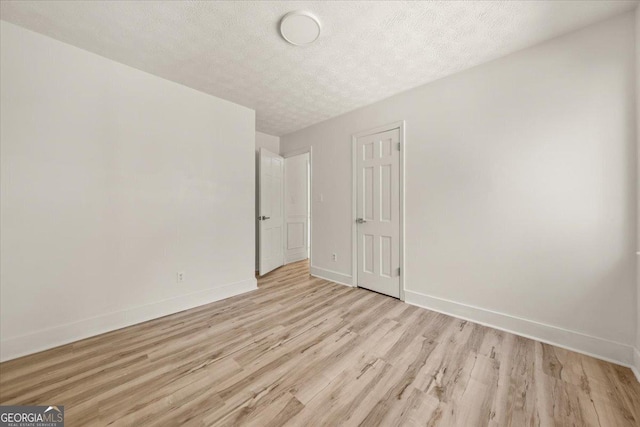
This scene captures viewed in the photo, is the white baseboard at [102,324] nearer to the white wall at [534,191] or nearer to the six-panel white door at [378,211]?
the six-panel white door at [378,211]

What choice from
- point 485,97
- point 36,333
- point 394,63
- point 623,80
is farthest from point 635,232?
point 36,333

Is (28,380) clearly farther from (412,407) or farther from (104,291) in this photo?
(412,407)

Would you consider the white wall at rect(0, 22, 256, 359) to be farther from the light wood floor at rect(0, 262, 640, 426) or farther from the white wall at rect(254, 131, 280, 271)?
the white wall at rect(254, 131, 280, 271)

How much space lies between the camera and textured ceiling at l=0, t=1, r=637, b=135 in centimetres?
165

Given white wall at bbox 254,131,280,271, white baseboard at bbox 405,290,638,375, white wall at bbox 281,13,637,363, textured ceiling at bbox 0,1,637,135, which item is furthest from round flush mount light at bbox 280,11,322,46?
white baseboard at bbox 405,290,638,375

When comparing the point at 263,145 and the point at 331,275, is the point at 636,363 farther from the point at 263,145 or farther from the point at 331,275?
the point at 263,145

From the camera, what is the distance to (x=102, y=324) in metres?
2.17

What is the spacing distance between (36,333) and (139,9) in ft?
8.60

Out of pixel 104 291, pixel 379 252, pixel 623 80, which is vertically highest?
pixel 623 80

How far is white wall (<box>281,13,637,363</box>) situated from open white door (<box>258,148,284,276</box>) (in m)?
2.18

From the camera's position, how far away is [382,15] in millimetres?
1703

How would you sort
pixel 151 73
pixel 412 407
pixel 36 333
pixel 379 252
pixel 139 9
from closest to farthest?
pixel 412 407 → pixel 139 9 → pixel 36 333 → pixel 151 73 → pixel 379 252

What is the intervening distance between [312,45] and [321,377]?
2.60 meters

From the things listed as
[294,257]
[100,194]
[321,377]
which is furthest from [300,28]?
[294,257]
